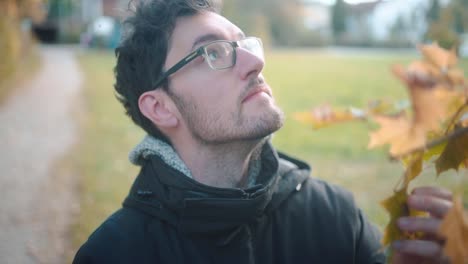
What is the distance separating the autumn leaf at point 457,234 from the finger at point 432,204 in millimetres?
296

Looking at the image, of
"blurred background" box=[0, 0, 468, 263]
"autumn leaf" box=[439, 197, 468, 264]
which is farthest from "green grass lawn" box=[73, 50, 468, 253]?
"autumn leaf" box=[439, 197, 468, 264]

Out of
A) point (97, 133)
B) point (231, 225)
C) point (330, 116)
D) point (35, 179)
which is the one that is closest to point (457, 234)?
point (330, 116)

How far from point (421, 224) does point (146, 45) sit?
147 cm

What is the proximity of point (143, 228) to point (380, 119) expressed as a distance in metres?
1.12

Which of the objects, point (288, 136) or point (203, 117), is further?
point (288, 136)

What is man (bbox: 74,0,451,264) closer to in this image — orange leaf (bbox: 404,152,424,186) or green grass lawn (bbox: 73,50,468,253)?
green grass lawn (bbox: 73,50,468,253)

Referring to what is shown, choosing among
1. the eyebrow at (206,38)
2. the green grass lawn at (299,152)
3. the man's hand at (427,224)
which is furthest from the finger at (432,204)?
the eyebrow at (206,38)

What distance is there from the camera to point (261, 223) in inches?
68.9

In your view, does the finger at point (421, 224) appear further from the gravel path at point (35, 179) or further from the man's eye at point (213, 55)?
the gravel path at point (35, 179)

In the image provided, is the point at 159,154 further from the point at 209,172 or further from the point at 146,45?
the point at 146,45

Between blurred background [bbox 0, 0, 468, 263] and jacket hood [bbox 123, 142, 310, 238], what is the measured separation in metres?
0.70

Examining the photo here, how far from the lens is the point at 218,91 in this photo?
182 cm

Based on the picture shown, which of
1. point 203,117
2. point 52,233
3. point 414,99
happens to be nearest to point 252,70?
point 203,117

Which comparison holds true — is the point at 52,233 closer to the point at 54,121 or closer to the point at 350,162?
the point at 350,162
